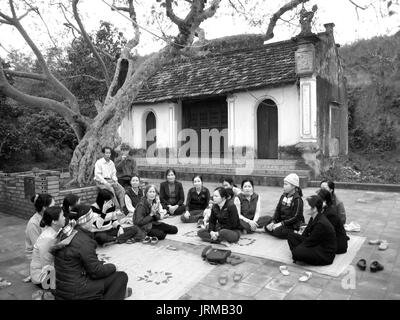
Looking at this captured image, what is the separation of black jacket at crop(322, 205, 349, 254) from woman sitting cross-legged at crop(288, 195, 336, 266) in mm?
261

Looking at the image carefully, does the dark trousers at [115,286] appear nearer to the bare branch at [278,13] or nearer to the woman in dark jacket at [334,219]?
the woman in dark jacket at [334,219]

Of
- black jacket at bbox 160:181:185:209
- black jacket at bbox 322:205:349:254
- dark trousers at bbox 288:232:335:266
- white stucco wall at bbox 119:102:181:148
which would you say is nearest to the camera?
dark trousers at bbox 288:232:335:266

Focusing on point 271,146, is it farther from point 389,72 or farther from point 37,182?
point 389,72

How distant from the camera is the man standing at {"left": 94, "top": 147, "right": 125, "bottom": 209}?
8.04 metres

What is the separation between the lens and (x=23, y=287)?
4.41 meters

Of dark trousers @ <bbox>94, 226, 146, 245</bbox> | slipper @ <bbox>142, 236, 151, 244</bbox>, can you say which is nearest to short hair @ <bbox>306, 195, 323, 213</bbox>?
slipper @ <bbox>142, 236, 151, 244</bbox>

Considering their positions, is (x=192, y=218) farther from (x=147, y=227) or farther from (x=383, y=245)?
(x=383, y=245)

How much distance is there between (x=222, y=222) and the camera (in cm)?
607

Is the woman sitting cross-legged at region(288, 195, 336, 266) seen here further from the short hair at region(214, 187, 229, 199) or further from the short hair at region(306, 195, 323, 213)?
the short hair at region(214, 187, 229, 199)

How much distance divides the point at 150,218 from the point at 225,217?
1.36m

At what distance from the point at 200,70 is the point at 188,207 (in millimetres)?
10448

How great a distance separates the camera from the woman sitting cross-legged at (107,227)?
5.93 meters

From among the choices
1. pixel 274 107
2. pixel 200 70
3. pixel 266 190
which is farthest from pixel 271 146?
pixel 200 70

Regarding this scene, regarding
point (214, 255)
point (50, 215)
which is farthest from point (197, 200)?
point (50, 215)
